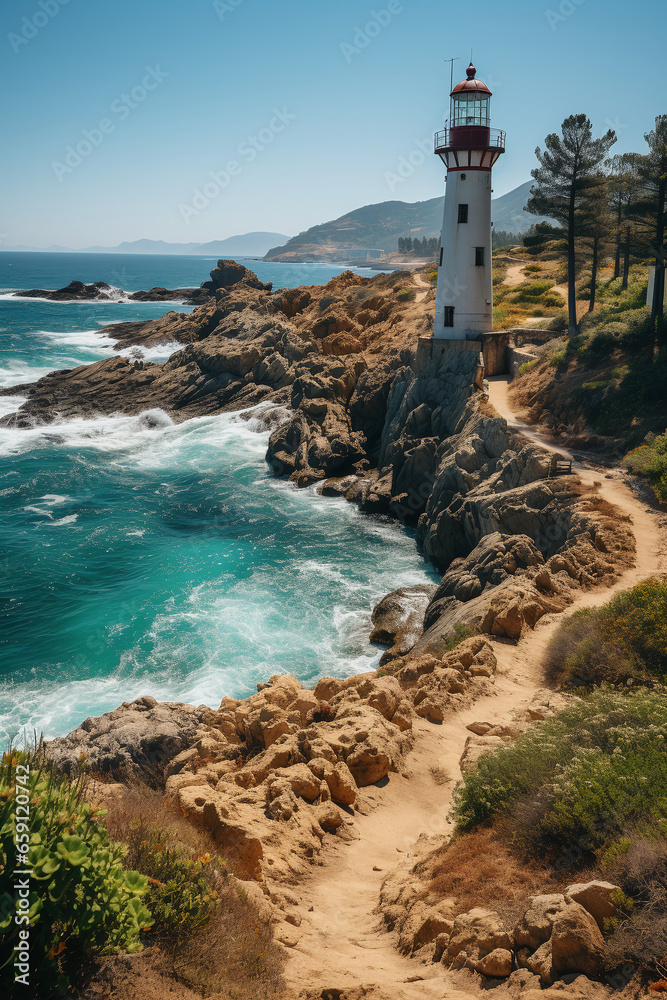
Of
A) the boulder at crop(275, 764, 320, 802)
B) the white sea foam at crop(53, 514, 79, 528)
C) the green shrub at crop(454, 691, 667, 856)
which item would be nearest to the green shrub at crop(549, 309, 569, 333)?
the white sea foam at crop(53, 514, 79, 528)

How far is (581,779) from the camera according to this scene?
227 inches

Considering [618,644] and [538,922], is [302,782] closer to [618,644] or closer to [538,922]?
[538,922]

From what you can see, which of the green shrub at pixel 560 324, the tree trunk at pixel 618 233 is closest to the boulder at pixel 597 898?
the green shrub at pixel 560 324

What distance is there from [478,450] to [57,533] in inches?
671

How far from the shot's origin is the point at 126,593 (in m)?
20.4

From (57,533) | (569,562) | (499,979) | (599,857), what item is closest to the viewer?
(499,979)

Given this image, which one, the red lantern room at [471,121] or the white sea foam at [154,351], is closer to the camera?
the red lantern room at [471,121]

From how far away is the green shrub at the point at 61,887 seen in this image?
3410mm

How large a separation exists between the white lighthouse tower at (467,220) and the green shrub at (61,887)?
26255 millimetres

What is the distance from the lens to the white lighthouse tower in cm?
2586

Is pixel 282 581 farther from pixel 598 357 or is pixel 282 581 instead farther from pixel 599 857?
pixel 599 857

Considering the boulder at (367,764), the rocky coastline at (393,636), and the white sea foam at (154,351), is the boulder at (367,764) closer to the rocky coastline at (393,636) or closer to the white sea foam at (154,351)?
the rocky coastline at (393,636)

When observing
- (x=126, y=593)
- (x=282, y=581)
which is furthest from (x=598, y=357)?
(x=126, y=593)

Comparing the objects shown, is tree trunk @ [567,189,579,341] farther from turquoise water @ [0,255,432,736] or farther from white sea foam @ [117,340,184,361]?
white sea foam @ [117,340,184,361]
